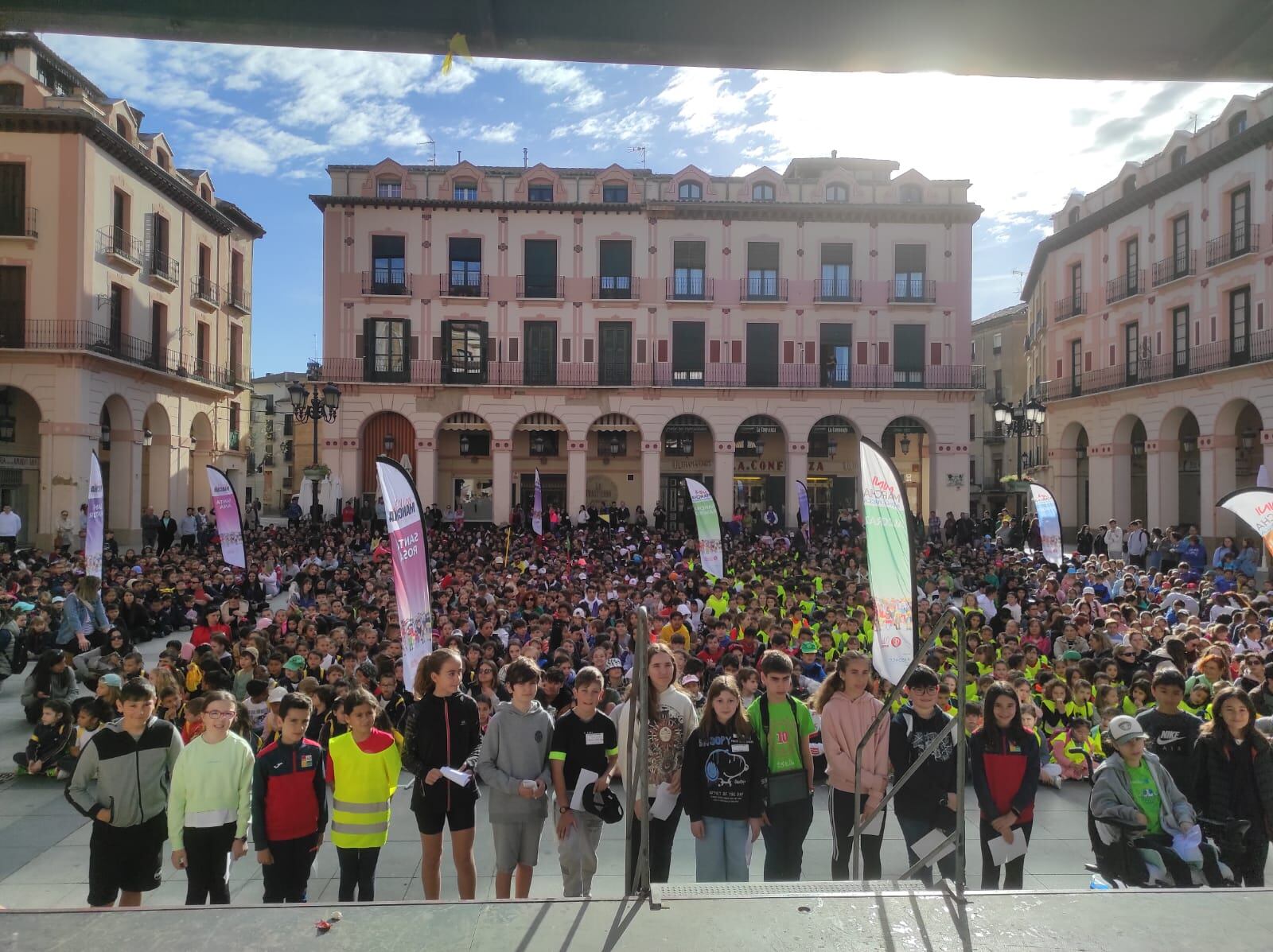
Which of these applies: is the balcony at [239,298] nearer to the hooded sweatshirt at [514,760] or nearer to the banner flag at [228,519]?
the banner flag at [228,519]

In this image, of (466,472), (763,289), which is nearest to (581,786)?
(763,289)

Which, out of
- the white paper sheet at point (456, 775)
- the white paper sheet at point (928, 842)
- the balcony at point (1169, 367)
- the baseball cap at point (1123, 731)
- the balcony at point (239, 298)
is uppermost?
the balcony at point (239, 298)

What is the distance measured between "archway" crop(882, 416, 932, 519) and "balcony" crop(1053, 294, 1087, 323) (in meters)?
7.75

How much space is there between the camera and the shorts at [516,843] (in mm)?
5664

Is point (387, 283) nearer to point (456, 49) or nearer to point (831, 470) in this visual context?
point (831, 470)

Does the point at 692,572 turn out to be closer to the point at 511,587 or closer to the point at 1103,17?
the point at 511,587

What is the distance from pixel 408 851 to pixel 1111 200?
125 ft

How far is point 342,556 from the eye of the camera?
22.9 m

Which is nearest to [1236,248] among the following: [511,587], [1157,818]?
[511,587]

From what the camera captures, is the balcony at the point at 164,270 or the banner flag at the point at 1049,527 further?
the balcony at the point at 164,270

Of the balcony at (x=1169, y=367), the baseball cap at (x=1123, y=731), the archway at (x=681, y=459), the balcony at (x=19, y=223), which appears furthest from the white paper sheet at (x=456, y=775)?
the archway at (x=681, y=459)

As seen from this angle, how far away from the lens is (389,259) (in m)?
35.2

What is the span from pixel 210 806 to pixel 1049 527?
17.0m

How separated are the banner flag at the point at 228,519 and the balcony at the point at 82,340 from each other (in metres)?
14.8
